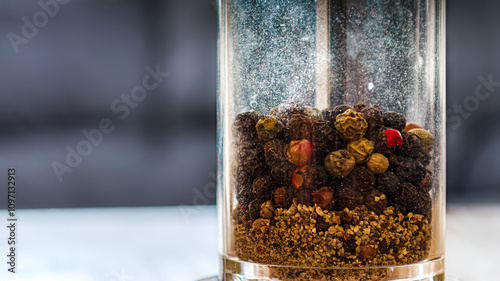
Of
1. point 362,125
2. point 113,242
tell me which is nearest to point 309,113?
point 362,125

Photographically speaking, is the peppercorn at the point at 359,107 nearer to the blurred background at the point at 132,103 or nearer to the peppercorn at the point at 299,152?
A: the peppercorn at the point at 299,152

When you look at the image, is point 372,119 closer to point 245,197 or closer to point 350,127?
point 350,127

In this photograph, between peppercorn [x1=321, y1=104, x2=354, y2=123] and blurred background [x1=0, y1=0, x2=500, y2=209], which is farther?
blurred background [x1=0, y1=0, x2=500, y2=209]

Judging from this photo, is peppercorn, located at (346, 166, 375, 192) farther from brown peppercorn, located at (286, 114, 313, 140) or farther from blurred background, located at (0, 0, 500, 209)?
blurred background, located at (0, 0, 500, 209)

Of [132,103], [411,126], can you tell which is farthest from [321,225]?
[132,103]

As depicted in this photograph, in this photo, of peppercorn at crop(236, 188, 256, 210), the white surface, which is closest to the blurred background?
the white surface
